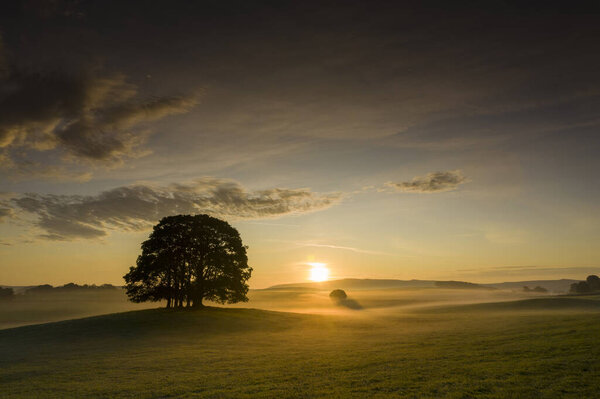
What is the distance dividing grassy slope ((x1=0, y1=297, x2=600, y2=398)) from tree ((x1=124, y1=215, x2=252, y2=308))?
12.5m

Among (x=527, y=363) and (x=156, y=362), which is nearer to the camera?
(x=527, y=363)

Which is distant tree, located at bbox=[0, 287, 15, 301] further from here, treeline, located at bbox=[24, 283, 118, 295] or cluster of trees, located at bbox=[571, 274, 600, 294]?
cluster of trees, located at bbox=[571, 274, 600, 294]

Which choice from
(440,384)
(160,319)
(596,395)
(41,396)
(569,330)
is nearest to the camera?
(596,395)

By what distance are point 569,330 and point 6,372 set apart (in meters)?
37.2

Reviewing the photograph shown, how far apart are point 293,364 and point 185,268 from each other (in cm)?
3454

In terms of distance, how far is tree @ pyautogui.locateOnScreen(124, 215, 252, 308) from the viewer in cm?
5047

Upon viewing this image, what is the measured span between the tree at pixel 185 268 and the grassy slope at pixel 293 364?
12.5m

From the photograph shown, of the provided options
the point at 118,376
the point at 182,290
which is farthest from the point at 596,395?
the point at 182,290

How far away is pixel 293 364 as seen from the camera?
21156mm

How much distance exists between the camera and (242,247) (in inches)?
2110

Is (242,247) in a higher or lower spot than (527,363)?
higher

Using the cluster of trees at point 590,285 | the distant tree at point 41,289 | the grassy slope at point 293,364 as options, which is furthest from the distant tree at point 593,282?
the distant tree at point 41,289

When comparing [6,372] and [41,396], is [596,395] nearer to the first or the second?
[41,396]

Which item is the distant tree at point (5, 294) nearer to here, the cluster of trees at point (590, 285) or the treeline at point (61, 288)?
the treeline at point (61, 288)
